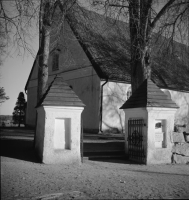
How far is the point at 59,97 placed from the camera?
8.57 metres

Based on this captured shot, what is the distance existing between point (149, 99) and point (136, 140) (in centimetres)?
155

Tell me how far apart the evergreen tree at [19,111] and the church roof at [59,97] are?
900 inches

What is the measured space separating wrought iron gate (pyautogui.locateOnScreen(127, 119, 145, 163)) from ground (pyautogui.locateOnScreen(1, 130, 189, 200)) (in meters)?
0.52

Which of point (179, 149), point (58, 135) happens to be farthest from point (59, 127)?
point (179, 149)

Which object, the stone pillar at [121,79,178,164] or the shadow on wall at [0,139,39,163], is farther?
the stone pillar at [121,79,178,164]

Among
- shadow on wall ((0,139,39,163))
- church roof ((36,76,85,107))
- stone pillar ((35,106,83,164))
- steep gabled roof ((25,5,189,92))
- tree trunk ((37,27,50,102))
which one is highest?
steep gabled roof ((25,5,189,92))

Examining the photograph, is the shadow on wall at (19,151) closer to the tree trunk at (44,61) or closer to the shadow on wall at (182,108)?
the tree trunk at (44,61)

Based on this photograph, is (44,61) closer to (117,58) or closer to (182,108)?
(117,58)

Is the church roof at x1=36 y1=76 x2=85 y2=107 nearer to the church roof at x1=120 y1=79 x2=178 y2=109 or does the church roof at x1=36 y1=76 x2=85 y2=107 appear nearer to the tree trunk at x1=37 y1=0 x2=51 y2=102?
the tree trunk at x1=37 y1=0 x2=51 y2=102

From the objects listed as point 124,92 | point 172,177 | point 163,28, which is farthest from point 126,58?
point 172,177

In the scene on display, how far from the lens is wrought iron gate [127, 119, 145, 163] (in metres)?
9.28

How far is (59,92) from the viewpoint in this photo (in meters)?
8.73

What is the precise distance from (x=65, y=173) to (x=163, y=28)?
8.85 m

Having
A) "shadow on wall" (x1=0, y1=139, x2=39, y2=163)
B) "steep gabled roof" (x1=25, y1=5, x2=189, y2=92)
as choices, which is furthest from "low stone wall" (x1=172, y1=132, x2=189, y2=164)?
"steep gabled roof" (x1=25, y1=5, x2=189, y2=92)
